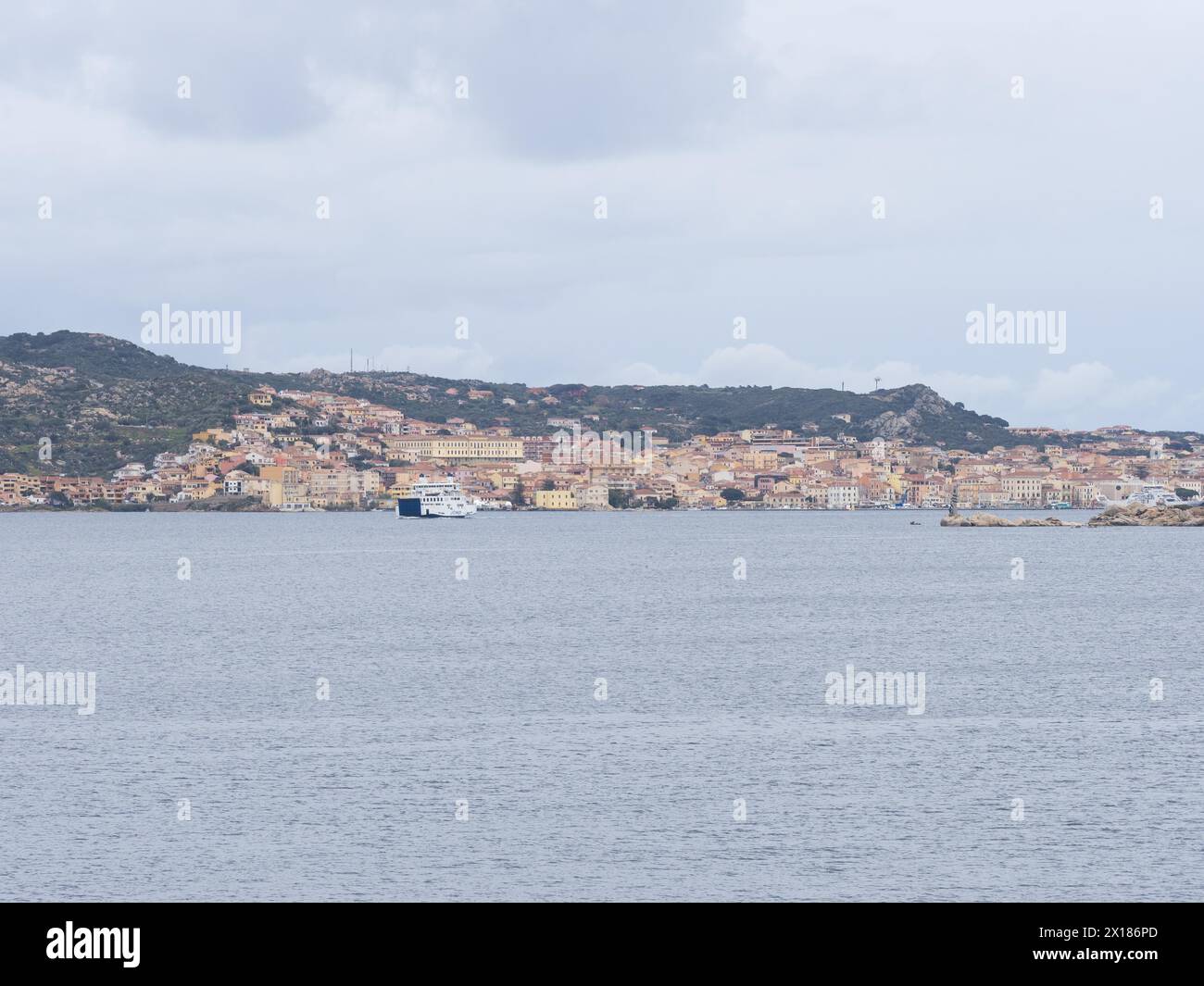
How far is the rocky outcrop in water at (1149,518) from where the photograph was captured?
487 feet

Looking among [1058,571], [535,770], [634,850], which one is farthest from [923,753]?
[1058,571]

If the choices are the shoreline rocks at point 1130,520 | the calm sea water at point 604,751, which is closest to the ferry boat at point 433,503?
the shoreline rocks at point 1130,520

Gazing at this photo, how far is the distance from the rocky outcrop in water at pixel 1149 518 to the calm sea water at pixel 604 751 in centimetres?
9251

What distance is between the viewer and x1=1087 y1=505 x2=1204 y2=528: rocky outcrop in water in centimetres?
14850

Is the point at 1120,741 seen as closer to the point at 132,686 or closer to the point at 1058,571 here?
the point at 132,686

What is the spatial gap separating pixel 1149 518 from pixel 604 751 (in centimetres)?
13939

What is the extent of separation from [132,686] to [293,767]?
39.5 feet

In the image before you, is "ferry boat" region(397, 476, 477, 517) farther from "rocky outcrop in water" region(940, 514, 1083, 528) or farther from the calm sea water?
the calm sea water

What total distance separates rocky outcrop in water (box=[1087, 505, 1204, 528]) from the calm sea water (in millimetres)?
92511

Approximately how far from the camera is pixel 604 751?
2583 cm

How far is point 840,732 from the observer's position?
92.2 ft
